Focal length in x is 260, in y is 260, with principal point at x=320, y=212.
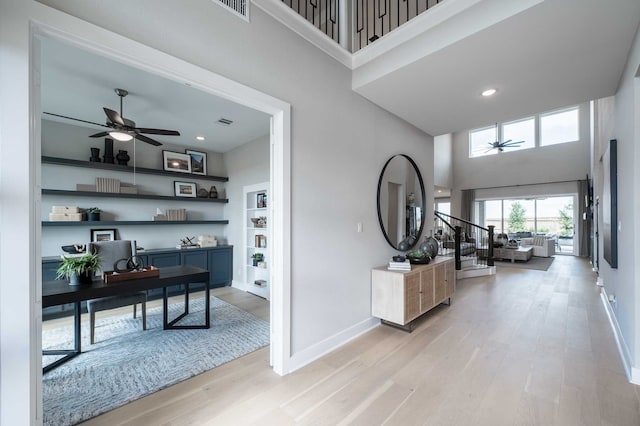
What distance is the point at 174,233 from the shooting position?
16.6ft

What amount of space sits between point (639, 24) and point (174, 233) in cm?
631

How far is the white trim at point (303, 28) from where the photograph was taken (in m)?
2.16

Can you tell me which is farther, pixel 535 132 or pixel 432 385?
pixel 535 132

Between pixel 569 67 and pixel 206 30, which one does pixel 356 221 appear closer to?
pixel 206 30

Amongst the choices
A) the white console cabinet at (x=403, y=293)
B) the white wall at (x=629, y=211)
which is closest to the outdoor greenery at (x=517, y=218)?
the white wall at (x=629, y=211)

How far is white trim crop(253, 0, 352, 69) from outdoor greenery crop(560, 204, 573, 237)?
10.9 meters

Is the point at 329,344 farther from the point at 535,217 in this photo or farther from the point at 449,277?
the point at 535,217

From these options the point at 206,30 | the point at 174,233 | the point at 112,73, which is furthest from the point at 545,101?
the point at 174,233

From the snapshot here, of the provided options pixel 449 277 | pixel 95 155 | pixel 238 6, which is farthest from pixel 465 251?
pixel 95 155

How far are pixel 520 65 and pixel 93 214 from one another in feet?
19.2

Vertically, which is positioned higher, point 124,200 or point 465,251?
point 124,200

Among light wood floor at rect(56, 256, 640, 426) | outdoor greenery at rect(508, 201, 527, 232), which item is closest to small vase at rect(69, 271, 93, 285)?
light wood floor at rect(56, 256, 640, 426)

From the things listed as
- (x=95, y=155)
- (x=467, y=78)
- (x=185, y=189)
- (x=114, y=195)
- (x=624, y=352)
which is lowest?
(x=624, y=352)

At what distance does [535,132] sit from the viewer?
30.9ft
